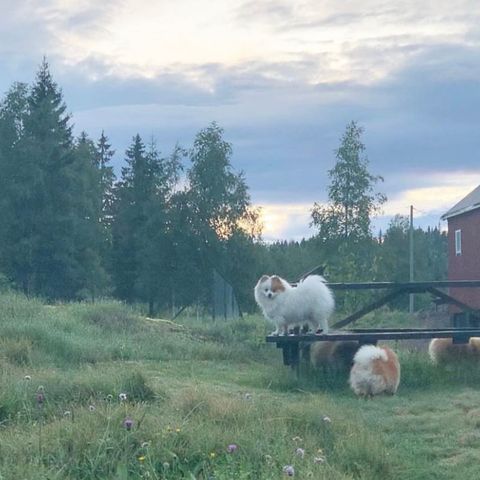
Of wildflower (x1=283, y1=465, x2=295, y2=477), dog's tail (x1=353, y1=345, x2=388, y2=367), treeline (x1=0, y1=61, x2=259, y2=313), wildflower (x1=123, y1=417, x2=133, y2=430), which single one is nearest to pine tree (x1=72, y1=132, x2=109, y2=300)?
treeline (x1=0, y1=61, x2=259, y2=313)

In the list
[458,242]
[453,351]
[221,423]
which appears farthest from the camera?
[458,242]

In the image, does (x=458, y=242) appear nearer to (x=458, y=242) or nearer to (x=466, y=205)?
(x=458, y=242)

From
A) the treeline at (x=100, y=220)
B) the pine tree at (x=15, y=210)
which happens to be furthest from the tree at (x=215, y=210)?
the pine tree at (x=15, y=210)

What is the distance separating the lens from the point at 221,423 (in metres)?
7.59

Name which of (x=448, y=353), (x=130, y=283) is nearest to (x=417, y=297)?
(x=130, y=283)

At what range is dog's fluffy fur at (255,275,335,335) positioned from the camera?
13.8 metres

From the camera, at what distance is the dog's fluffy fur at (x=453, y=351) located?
13.8 metres

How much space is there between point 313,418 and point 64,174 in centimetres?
3785

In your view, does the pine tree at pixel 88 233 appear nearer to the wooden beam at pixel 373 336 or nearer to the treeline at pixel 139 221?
the treeline at pixel 139 221

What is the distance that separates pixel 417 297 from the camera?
50.7m

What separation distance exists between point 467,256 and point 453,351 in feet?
85.0

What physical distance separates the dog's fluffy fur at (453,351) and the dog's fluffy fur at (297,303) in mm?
1635

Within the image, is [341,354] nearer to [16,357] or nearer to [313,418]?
[16,357]

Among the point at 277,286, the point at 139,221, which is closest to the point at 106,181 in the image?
the point at 139,221
